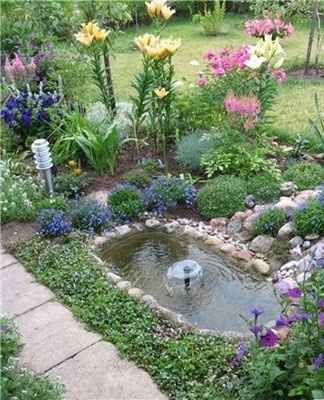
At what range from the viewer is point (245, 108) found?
5.28m

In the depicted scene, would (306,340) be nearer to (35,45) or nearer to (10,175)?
(10,175)

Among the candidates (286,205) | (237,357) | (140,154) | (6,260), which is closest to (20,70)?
(140,154)

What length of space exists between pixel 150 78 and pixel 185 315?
8.66 ft

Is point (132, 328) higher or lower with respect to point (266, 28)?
lower

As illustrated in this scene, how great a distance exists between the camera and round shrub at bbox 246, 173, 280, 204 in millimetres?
5082

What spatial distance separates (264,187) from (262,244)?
68cm

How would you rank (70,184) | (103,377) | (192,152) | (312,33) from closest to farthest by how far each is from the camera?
(103,377) → (70,184) → (192,152) → (312,33)

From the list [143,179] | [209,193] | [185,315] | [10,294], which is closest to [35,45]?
[143,179]

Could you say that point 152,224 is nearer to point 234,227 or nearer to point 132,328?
point 234,227

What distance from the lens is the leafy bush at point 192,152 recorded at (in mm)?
5586

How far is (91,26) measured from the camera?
5.50 m

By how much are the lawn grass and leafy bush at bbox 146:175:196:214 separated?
5.03 ft

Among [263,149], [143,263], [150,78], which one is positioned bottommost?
[143,263]

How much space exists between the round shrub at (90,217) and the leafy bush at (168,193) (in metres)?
0.44
